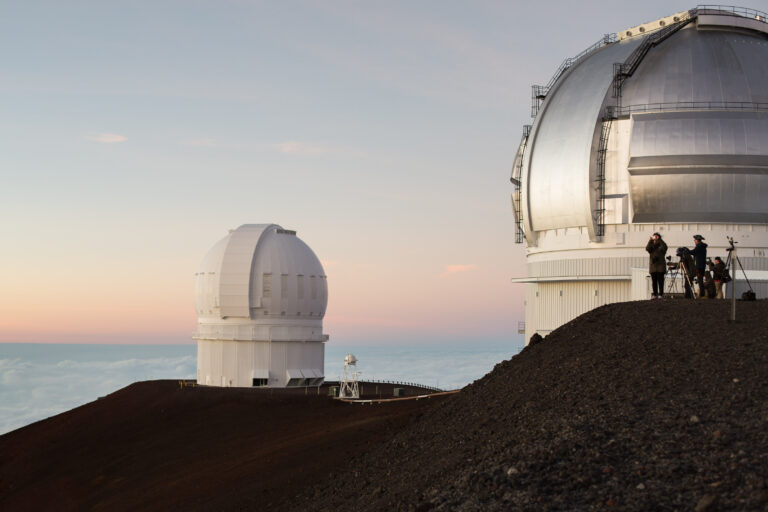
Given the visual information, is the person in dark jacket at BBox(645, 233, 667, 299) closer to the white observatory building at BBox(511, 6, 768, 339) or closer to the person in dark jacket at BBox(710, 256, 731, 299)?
the person in dark jacket at BBox(710, 256, 731, 299)

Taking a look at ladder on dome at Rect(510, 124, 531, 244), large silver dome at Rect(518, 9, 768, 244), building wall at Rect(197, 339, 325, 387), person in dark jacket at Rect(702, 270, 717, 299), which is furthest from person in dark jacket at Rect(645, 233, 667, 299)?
building wall at Rect(197, 339, 325, 387)

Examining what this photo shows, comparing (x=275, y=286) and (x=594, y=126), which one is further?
(x=275, y=286)

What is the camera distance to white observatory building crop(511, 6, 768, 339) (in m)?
25.2

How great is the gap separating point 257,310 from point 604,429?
26.5m

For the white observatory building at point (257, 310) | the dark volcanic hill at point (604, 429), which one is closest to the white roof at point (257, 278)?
the white observatory building at point (257, 310)

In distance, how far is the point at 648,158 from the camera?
2561 centimetres

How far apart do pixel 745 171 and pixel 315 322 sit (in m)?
19.2

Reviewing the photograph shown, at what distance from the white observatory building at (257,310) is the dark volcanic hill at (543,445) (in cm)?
1041

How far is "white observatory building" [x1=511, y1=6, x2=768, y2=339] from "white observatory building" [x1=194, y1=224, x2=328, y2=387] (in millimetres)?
11737

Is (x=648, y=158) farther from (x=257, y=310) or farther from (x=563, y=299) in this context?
(x=257, y=310)

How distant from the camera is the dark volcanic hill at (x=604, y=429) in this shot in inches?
348

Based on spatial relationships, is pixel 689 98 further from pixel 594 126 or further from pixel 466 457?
pixel 466 457

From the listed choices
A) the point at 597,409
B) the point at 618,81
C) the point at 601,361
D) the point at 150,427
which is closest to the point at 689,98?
Result: the point at 618,81

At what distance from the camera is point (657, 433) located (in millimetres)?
10039
